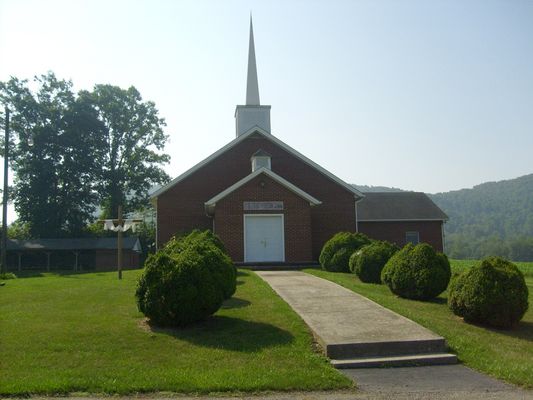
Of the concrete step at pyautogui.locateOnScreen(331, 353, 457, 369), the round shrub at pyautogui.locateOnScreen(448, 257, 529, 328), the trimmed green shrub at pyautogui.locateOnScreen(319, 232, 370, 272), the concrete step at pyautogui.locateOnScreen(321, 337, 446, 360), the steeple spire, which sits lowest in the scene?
the concrete step at pyautogui.locateOnScreen(331, 353, 457, 369)

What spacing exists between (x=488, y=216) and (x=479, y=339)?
470 ft

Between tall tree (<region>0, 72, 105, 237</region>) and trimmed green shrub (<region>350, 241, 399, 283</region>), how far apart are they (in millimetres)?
40892

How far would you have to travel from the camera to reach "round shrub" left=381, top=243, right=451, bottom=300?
13227 millimetres

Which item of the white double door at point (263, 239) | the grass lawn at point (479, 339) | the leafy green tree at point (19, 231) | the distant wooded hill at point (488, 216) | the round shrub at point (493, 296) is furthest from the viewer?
the distant wooded hill at point (488, 216)

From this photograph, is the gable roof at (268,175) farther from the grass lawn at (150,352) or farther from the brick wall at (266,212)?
the grass lawn at (150,352)

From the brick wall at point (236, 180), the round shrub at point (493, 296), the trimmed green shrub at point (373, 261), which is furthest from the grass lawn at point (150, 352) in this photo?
the brick wall at point (236, 180)

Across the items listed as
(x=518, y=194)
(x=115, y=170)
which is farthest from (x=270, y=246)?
(x=518, y=194)

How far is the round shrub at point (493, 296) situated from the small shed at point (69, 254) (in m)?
39.0

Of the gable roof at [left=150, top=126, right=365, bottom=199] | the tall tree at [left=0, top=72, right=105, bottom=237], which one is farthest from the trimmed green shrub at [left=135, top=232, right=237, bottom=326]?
the tall tree at [left=0, top=72, right=105, bottom=237]

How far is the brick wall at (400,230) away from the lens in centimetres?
3706

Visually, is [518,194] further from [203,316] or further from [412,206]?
[203,316]

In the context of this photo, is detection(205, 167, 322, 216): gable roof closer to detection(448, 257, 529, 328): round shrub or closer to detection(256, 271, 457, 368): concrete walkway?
detection(256, 271, 457, 368): concrete walkway

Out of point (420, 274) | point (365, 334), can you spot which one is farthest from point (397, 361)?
point (420, 274)

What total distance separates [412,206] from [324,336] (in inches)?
1240
